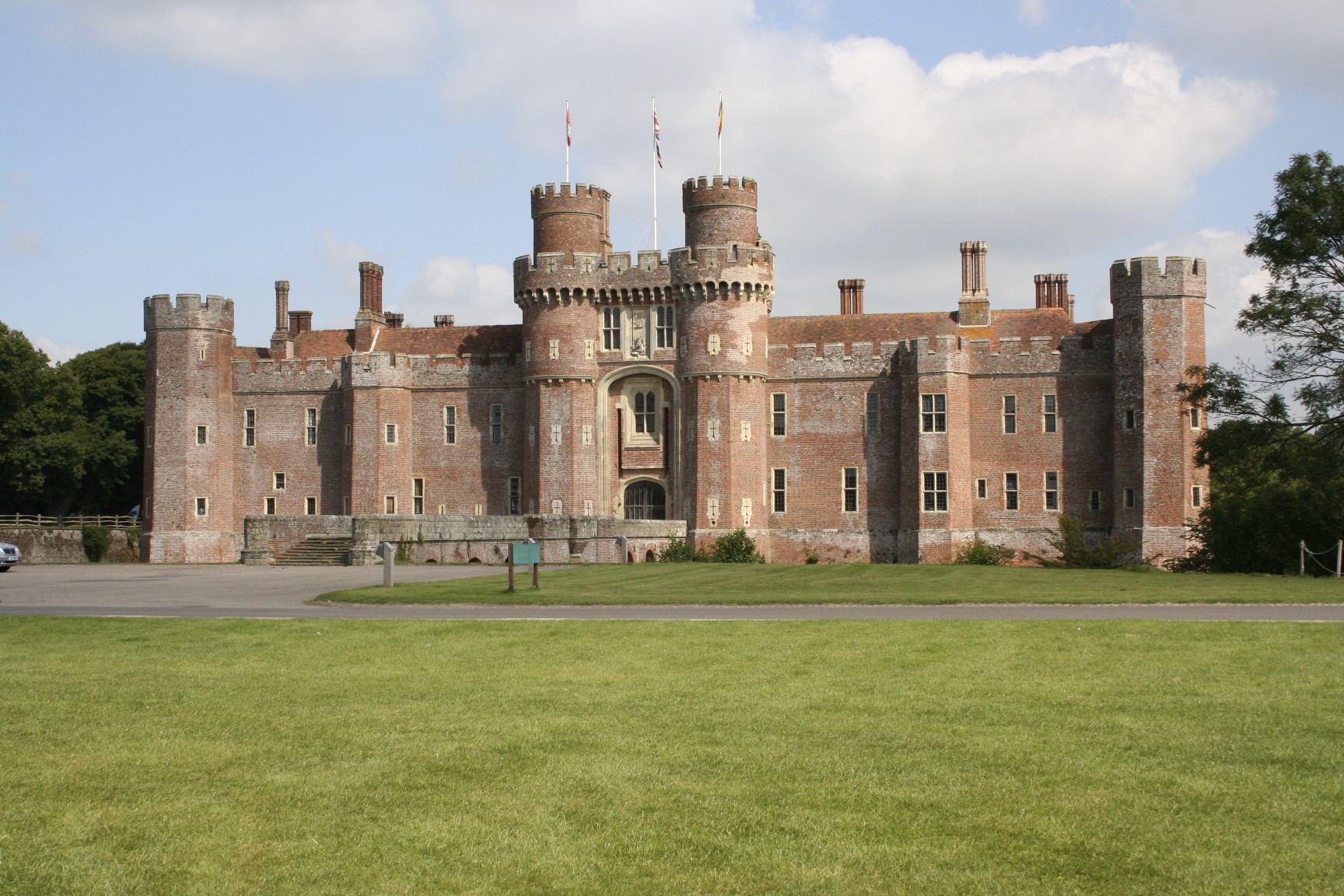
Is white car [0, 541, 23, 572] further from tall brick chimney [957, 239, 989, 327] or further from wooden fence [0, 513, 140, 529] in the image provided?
tall brick chimney [957, 239, 989, 327]

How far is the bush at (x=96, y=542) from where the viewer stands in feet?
190

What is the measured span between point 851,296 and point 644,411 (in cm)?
1052

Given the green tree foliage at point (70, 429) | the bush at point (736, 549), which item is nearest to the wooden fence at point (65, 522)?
the green tree foliage at point (70, 429)

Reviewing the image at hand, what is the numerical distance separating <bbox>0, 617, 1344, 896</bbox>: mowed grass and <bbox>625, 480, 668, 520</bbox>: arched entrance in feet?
125

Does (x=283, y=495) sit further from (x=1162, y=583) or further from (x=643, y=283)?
(x=1162, y=583)

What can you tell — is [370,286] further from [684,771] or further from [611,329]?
[684,771]

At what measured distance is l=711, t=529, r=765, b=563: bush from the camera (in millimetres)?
50094

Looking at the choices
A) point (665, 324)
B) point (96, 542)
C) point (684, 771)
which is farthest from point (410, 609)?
point (96, 542)

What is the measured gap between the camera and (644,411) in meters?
54.7

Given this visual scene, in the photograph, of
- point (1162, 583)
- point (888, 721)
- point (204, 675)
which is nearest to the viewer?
point (888, 721)

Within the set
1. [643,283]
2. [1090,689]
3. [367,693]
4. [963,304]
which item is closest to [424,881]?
[367,693]

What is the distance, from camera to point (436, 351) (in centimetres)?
5847

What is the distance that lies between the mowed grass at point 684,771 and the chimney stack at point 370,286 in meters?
45.9

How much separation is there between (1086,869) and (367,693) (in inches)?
304
